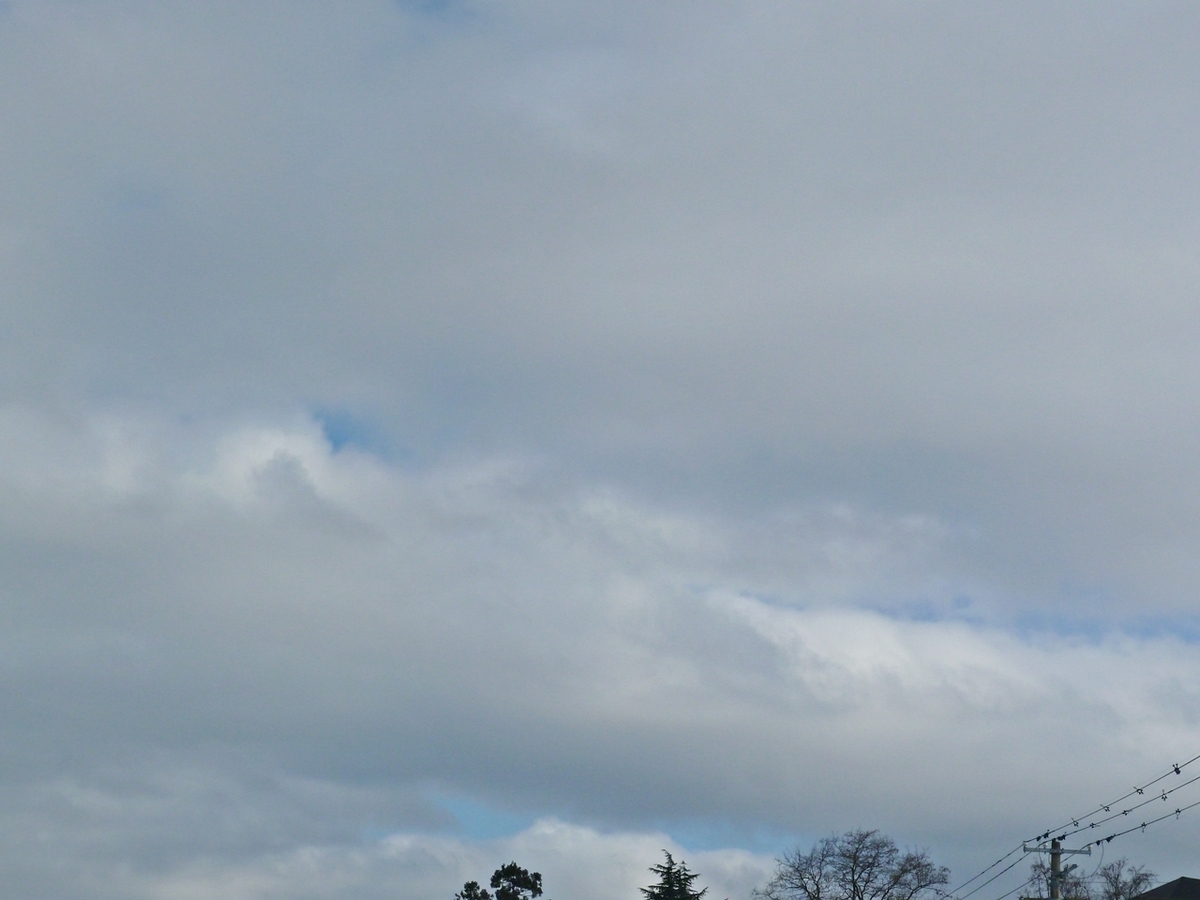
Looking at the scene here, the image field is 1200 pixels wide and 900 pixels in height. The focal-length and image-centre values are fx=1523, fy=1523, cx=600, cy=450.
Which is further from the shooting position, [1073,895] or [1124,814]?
[1073,895]

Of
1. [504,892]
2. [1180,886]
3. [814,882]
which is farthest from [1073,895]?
[504,892]

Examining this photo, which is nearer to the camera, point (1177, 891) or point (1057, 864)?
point (1057, 864)

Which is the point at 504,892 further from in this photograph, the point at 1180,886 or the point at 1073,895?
the point at 1180,886

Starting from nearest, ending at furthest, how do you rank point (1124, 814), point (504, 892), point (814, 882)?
1. point (1124, 814)
2. point (814, 882)
3. point (504, 892)

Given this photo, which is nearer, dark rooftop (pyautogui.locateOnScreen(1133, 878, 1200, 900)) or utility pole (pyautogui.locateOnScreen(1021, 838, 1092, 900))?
utility pole (pyautogui.locateOnScreen(1021, 838, 1092, 900))

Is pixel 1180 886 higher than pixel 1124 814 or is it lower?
higher

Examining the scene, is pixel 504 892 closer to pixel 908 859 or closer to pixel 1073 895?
pixel 908 859

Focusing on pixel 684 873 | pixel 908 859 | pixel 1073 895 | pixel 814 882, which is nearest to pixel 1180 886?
pixel 1073 895

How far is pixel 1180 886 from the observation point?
100 m

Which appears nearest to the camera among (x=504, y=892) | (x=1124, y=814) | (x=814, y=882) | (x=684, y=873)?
(x=1124, y=814)

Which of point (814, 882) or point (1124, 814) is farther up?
point (814, 882)

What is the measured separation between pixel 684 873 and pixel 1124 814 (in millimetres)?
36125

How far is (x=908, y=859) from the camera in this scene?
3969 inches

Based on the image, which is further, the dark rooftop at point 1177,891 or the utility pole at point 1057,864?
the dark rooftop at point 1177,891
